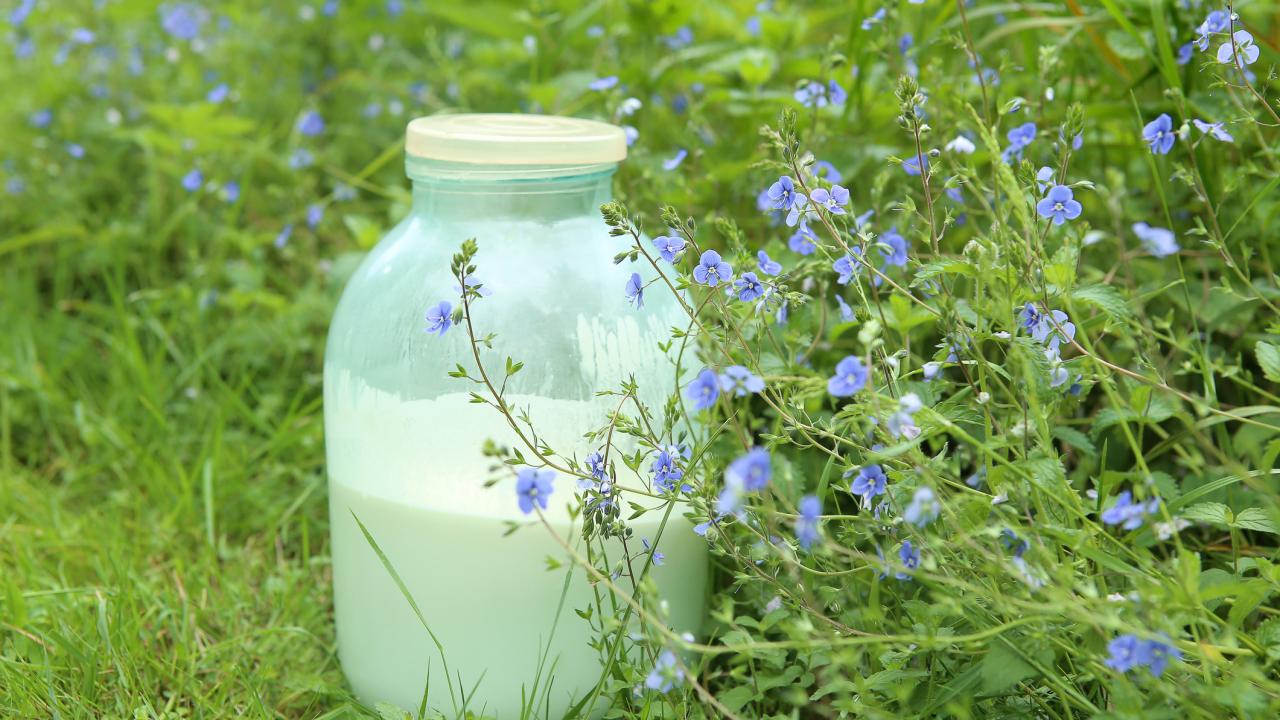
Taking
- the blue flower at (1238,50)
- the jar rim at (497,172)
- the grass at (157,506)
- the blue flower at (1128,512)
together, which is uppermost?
the blue flower at (1238,50)

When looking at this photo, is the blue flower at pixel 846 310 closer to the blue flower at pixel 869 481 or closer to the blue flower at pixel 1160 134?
the blue flower at pixel 869 481

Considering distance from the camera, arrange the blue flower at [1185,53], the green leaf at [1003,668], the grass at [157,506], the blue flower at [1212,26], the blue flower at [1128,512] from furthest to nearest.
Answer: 1. the blue flower at [1185,53]
2. the grass at [157,506]
3. the blue flower at [1212,26]
4. the green leaf at [1003,668]
5. the blue flower at [1128,512]

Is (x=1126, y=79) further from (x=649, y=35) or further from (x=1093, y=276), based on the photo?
(x=649, y=35)

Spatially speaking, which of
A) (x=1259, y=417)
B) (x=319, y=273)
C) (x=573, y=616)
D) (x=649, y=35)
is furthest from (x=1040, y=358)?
(x=319, y=273)

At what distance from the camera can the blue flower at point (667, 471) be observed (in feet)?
4.98

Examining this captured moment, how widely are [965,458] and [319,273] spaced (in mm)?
2080

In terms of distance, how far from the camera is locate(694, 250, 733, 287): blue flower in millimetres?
1518

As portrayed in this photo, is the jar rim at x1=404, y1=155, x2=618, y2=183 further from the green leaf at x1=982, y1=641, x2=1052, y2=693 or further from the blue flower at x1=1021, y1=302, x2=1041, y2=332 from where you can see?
the green leaf at x1=982, y1=641, x2=1052, y2=693

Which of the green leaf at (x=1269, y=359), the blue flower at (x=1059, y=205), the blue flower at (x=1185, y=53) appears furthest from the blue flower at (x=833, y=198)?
the blue flower at (x=1185, y=53)

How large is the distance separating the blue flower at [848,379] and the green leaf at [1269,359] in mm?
643

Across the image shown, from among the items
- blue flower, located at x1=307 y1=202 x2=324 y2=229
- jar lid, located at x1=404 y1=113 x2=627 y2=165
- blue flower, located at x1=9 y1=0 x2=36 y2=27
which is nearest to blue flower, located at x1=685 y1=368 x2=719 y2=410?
→ jar lid, located at x1=404 y1=113 x2=627 y2=165

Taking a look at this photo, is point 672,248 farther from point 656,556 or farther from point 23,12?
point 23,12

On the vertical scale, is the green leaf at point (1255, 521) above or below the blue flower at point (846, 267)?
below

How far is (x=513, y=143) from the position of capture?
170 centimetres
